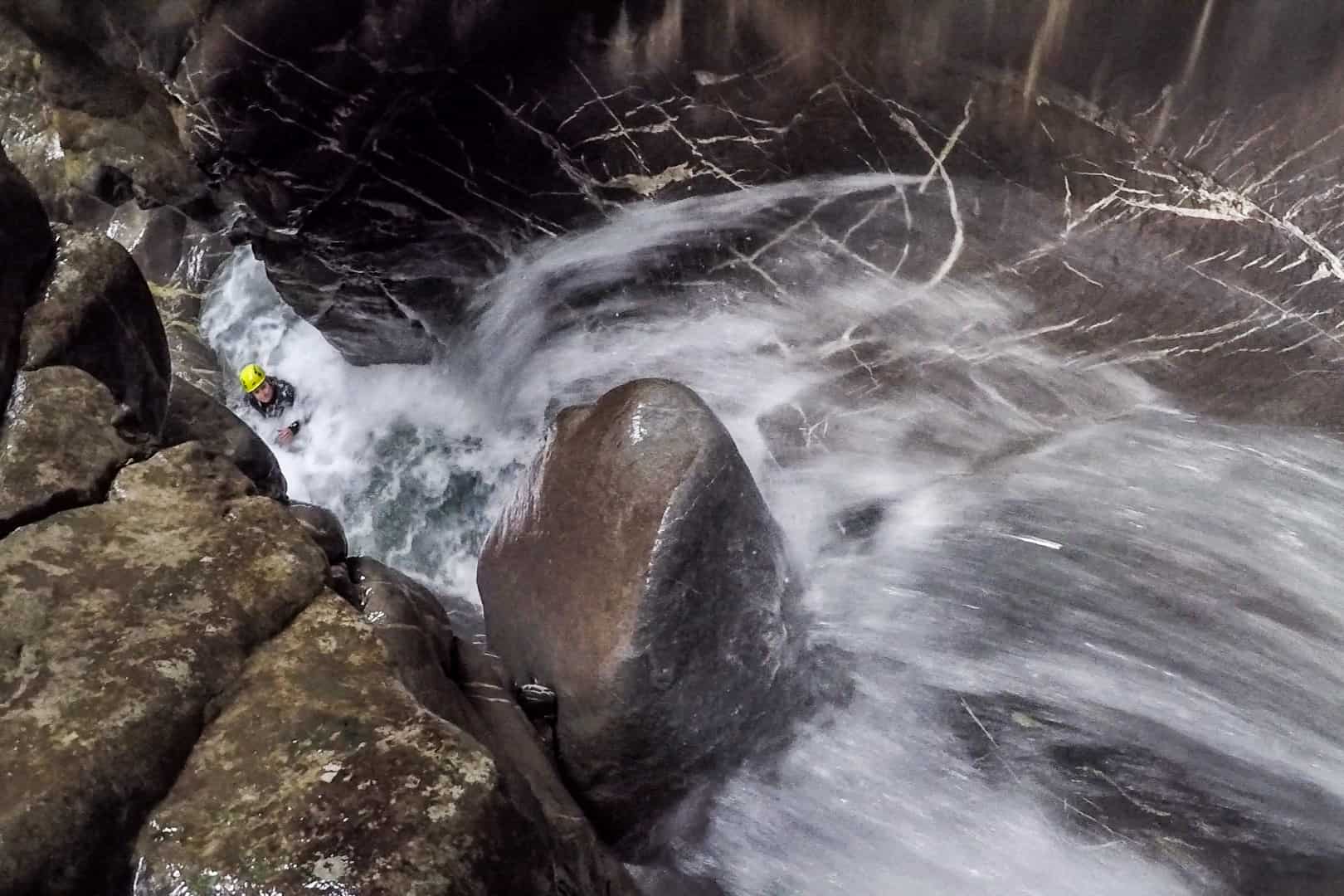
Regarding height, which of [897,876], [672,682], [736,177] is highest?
[736,177]

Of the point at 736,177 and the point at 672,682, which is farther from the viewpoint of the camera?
the point at 736,177

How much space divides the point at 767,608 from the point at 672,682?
1.71 ft

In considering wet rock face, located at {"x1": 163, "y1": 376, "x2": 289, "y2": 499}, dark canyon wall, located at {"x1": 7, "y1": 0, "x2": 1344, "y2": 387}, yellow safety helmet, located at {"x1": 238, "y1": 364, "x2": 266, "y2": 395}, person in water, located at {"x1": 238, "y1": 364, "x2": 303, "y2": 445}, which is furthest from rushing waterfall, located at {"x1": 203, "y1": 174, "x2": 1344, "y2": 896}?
yellow safety helmet, located at {"x1": 238, "y1": 364, "x2": 266, "y2": 395}

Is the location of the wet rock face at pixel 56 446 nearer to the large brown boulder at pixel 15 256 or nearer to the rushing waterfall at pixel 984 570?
the large brown boulder at pixel 15 256

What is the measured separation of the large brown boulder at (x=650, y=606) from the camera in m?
3.27

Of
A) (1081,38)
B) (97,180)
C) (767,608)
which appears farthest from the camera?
(97,180)

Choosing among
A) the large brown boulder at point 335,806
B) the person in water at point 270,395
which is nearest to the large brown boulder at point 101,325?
the large brown boulder at point 335,806

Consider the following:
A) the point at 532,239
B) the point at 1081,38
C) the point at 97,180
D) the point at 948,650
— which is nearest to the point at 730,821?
the point at 948,650

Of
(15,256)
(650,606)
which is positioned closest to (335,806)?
(650,606)

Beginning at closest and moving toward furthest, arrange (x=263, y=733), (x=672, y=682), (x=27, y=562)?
(x=263, y=733) < (x=27, y=562) < (x=672, y=682)

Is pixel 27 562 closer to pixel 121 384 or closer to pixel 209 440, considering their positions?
pixel 121 384

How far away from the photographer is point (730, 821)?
3648 mm

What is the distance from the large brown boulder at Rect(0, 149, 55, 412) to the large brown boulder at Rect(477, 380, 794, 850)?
6.26 feet

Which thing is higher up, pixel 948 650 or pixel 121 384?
pixel 121 384
